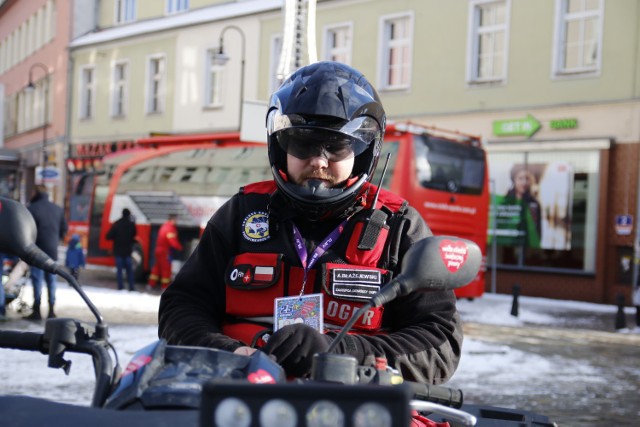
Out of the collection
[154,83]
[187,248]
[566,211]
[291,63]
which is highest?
[154,83]

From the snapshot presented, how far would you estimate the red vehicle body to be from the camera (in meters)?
15.2

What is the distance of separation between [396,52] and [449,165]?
7014mm

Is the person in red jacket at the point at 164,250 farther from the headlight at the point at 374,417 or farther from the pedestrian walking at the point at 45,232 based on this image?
the headlight at the point at 374,417

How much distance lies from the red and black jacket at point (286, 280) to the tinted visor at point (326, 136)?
20 centimetres

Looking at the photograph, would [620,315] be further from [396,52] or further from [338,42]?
[338,42]

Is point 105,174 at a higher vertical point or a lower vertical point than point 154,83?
lower

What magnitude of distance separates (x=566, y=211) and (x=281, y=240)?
665 inches

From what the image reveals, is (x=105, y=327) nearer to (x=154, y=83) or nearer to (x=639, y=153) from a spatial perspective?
(x=639, y=153)

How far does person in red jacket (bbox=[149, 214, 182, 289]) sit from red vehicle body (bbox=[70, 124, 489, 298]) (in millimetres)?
483

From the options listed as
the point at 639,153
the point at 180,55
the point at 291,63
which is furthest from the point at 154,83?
the point at 291,63

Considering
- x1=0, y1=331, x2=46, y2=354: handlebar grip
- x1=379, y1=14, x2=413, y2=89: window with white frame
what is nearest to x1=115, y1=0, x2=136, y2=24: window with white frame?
x1=379, y1=14, x2=413, y2=89: window with white frame

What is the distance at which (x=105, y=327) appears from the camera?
1.82m

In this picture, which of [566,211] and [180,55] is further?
[180,55]

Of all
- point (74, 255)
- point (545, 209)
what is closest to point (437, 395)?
point (74, 255)
